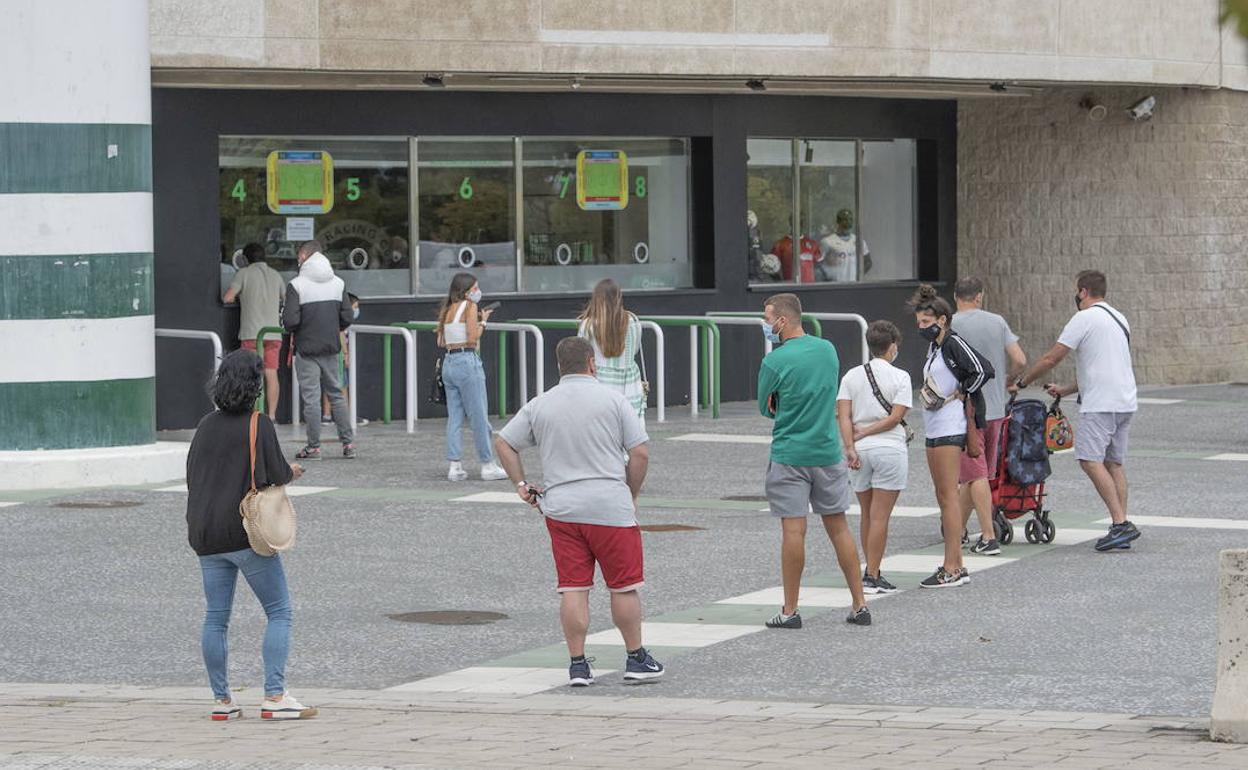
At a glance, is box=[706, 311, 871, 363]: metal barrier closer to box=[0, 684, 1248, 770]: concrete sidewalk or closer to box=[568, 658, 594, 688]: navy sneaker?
box=[568, 658, 594, 688]: navy sneaker

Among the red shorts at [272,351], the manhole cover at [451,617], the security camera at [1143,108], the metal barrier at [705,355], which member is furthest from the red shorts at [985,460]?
the security camera at [1143,108]

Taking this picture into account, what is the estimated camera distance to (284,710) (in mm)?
8523

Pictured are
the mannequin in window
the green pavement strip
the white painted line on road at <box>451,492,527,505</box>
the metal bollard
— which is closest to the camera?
the metal bollard

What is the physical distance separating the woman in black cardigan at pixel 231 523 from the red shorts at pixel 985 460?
5.03 m

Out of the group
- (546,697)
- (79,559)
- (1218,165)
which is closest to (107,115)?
(79,559)

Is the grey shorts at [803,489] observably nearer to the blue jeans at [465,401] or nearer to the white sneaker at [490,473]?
the blue jeans at [465,401]

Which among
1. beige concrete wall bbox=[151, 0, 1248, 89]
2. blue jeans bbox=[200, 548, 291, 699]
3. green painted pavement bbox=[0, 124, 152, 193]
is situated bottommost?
blue jeans bbox=[200, 548, 291, 699]

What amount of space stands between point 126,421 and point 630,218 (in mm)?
8522

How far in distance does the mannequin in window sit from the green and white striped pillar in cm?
1092

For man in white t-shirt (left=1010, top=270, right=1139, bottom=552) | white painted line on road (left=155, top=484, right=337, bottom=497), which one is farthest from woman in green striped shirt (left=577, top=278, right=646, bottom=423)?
man in white t-shirt (left=1010, top=270, right=1139, bottom=552)

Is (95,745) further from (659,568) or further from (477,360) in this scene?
(477,360)

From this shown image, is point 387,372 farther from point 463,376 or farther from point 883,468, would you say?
point 883,468

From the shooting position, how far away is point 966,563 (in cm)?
1295

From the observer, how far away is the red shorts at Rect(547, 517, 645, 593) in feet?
30.6
